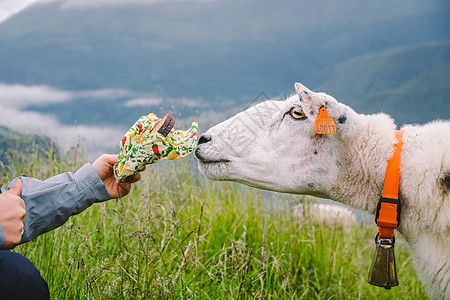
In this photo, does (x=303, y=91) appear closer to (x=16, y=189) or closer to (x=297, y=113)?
(x=297, y=113)

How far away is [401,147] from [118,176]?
75.5 inches

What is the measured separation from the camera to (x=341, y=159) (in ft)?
9.24

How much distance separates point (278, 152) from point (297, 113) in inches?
12.1

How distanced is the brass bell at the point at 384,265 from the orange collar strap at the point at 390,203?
0.17 feet

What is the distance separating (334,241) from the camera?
187 inches

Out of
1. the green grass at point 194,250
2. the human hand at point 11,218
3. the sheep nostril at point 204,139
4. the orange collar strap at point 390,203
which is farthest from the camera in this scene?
the green grass at point 194,250

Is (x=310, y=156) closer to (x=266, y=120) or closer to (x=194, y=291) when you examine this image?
(x=266, y=120)

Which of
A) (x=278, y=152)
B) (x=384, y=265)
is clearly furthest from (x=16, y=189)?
(x=384, y=265)

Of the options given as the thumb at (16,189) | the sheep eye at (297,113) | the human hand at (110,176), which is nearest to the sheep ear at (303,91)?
the sheep eye at (297,113)

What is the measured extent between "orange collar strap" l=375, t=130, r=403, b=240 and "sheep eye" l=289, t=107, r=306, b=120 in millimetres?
660

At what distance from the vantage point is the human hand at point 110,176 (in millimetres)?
2734

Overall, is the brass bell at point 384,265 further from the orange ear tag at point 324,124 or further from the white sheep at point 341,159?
the orange ear tag at point 324,124

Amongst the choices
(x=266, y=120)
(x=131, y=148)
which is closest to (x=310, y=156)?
(x=266, y=120)

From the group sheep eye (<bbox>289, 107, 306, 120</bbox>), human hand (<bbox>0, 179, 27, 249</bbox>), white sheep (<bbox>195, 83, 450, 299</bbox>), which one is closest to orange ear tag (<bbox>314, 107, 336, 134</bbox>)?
white sheep (<bbox>195, 83, 450, 299</bbox>)
